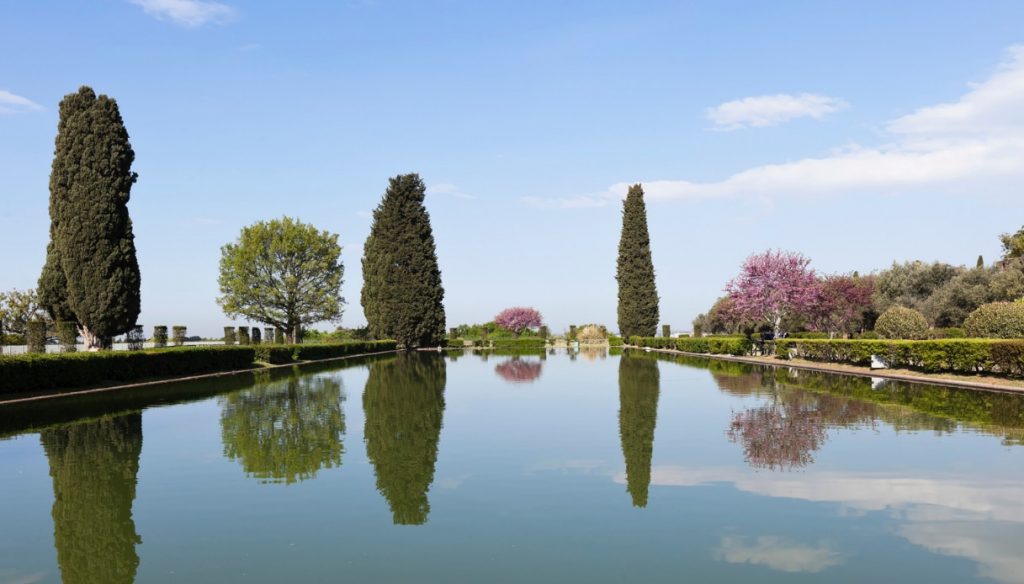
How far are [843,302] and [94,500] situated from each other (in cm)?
5184

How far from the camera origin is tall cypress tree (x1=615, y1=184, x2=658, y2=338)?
200ft

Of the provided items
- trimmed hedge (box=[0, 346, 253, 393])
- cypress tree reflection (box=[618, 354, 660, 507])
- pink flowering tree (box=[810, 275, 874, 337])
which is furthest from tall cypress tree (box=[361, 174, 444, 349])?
cypress tree reflection (box=[618, 354, 660, 507])

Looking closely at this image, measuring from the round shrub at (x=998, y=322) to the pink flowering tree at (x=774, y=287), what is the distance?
14170mm

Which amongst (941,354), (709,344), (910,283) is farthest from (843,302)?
(941,354)

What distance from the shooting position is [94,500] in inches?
318

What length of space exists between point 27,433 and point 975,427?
58.4 ft

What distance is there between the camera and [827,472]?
361 inches

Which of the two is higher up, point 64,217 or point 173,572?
point 64,217

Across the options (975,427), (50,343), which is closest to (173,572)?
(975,427)

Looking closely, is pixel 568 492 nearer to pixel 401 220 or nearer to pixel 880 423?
pixel 880 423

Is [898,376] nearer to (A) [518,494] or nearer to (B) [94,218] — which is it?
(A) [518,494]

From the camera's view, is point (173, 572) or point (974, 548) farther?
point (974, 548)

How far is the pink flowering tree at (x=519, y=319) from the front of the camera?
7881cm

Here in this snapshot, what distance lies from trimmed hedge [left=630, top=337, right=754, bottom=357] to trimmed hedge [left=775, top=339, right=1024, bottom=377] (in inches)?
373
